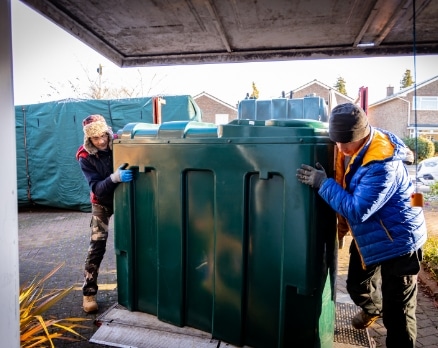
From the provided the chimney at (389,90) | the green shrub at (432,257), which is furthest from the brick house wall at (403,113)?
the green shrub at (432,257)

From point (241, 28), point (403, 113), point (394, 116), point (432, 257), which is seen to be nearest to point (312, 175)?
point (241, 28)

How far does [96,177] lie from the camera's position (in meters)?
3.25

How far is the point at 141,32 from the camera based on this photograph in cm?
308

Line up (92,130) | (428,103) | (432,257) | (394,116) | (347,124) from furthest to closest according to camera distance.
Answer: (428,103), (394,116), (432,257), (92,130), (347,124)

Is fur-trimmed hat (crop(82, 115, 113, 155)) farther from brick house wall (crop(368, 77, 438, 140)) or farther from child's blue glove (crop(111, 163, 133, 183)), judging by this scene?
brick house wall (crop(368, 77, 438, 140))

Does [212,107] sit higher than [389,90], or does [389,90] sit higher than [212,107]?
[389,90]

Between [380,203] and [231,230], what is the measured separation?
3.13ft

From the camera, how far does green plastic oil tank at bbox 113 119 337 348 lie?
2.21 metres

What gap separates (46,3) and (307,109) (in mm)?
2620

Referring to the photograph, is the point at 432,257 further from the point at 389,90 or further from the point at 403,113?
the point at 389,90

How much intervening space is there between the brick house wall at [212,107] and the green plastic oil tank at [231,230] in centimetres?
3321

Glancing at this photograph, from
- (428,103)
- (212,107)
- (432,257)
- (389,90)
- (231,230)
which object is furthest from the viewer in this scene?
(389,90)

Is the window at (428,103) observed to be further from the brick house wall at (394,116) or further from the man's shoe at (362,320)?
the man's shoe at (362,320)

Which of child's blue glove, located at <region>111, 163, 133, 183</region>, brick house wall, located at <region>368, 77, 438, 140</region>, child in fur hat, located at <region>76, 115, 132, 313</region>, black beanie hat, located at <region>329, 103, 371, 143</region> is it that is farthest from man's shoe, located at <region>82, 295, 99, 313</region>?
brick house wall, located at <region>368, 77, 438, 140</region>
